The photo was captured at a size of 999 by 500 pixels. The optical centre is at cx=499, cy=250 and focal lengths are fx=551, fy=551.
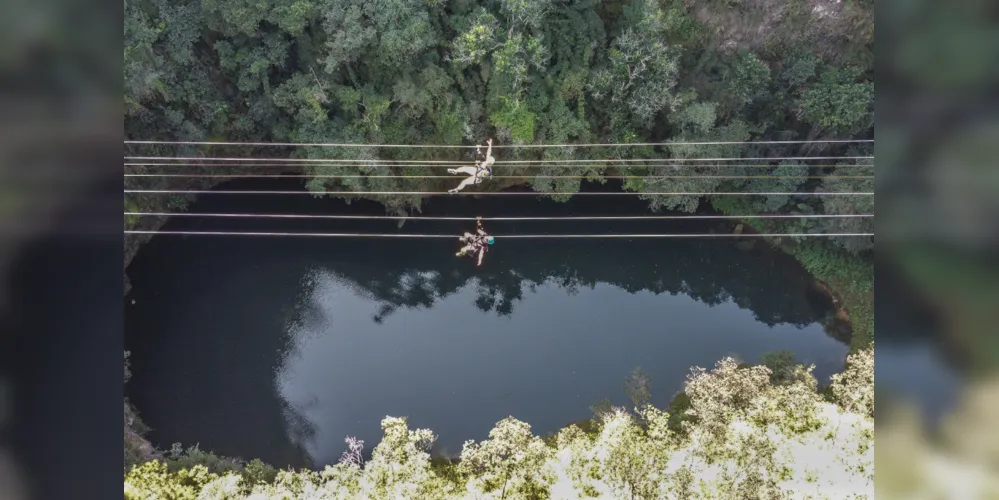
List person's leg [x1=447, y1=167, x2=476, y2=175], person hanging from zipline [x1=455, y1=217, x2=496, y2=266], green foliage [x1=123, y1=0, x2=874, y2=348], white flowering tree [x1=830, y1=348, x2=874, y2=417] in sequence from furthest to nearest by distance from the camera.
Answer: person hanging from zipline [x1=455, y1=217, x2=496, y2=266] < person's leg [x1=447, y1=167, x2=476, y2=175] < white flowering tree [x1=830, y1=348, x2=874, y2=417] < green foliage [x1=123, y1=0, x2=874, y2=348]

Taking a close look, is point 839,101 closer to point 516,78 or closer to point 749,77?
point 749,77

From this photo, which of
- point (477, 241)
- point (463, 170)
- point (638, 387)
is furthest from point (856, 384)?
point (463, 170)

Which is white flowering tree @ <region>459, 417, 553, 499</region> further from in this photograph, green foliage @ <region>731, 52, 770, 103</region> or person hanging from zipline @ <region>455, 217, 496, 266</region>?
green foliage @ <region>731, 52, 770, 103</region>

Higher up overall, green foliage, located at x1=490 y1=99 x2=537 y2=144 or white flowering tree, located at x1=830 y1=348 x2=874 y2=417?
green foliage, located at x1=490 y1=99 x2=537 y2=144

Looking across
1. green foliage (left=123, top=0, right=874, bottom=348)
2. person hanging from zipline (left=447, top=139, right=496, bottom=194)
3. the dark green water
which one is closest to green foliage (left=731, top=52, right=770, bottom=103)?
green foliage (left=123, top=0, right=874, bottom=348)

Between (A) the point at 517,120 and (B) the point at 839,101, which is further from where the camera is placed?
(A) the point at 517,120
